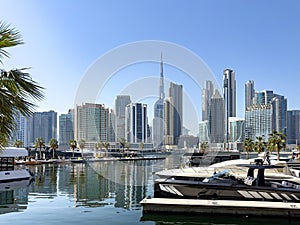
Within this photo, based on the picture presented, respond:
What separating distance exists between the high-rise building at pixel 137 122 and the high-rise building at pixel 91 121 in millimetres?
2976

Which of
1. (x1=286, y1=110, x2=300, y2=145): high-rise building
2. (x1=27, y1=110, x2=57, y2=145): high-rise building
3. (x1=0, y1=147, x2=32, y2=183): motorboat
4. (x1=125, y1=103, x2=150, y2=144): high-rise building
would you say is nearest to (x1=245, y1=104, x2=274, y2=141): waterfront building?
(x1=286, y1=110, x2=300, y2=145): high-rise building

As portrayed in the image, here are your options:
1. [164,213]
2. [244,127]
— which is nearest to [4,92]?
[164,213]

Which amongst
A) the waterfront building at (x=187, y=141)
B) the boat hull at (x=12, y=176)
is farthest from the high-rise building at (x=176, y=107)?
the boat hull at (x=12, y=176)

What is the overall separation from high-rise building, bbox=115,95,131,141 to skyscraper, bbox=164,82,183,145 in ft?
20.4

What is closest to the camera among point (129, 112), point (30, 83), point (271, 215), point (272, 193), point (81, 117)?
point (30, 83)

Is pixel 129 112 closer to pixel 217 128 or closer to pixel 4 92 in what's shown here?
pixel 217 128

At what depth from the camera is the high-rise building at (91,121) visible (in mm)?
32594

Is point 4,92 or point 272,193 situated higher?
point 4,92

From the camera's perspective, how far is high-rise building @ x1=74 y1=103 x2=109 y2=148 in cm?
3259

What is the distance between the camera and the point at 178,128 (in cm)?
5100

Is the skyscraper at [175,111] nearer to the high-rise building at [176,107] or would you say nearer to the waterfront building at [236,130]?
the high-rise building at [176,107]

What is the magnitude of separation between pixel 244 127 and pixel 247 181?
16234cm

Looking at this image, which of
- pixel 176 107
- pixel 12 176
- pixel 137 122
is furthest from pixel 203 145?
pixel 12 176

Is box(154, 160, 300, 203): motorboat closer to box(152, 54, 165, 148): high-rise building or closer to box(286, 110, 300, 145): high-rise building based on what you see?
box(152, 54, 165, 148): high-rise building
